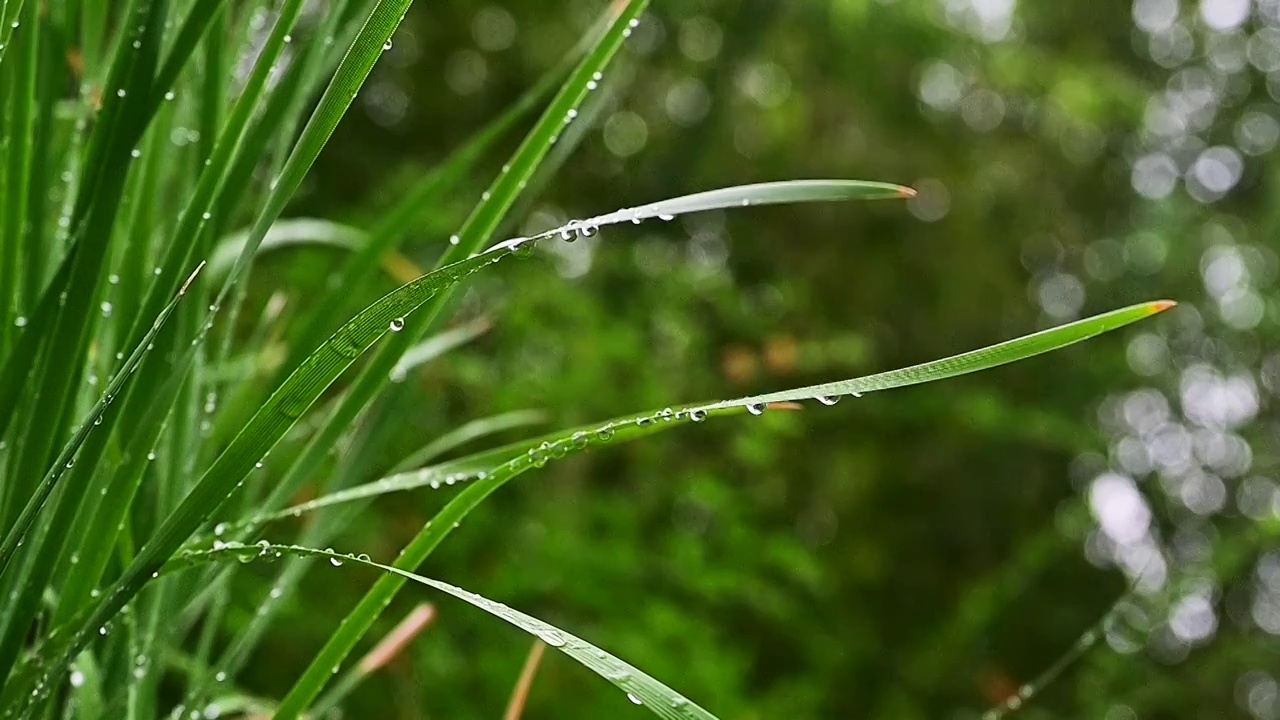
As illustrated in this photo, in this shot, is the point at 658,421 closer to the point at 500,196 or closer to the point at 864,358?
the point at 500,196

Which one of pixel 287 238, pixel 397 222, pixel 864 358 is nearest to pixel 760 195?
pixel 397 222

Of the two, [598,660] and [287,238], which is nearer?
[598,660]

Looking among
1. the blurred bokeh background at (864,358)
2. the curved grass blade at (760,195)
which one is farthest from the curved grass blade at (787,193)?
the blurred bokeh background at (864,358)

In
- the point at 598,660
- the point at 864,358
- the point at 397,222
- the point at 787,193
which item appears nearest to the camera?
the point at 598,660

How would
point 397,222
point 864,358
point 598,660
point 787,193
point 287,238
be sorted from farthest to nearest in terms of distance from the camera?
1. point 864,358
2. point 287,238
3. point 397,222
4. point 787,193
5. point 598,660

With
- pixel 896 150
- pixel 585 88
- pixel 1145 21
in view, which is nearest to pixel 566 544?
pixel 585 88

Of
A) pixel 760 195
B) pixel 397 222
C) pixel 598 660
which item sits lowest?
pixel 598 660

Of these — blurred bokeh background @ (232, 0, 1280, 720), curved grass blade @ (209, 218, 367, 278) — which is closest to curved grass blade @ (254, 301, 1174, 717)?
curved grass blade @ (209, 218, 367, 278)

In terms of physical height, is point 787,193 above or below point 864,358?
below
